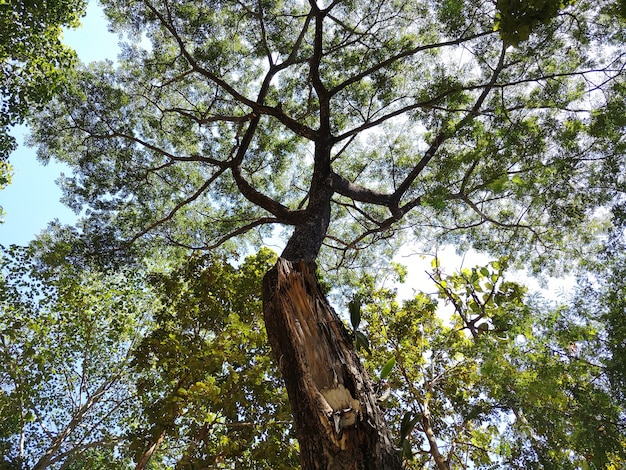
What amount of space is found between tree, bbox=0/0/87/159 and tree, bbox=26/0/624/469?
543mm

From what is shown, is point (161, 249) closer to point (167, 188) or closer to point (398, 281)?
point (167, 188)

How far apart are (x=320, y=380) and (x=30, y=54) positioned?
6.98m

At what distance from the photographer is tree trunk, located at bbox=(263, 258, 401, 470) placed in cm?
207

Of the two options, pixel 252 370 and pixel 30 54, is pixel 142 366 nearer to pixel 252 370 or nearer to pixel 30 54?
pixel 252 370

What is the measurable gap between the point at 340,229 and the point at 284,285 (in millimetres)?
6563

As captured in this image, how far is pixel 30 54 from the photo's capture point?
6.38 meters

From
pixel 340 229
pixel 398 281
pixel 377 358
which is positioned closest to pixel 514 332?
pixel 377 358

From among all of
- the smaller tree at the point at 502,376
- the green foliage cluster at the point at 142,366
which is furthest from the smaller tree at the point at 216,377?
the smaller tree at the point at 502,376

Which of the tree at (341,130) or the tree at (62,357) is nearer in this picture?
the tree at (341,130)

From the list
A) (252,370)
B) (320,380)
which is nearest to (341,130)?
(252,370)

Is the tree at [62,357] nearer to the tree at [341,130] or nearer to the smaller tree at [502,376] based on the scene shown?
the tree at [341,130]

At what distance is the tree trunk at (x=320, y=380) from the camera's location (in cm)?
207

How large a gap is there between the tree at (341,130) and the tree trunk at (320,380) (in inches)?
1.1

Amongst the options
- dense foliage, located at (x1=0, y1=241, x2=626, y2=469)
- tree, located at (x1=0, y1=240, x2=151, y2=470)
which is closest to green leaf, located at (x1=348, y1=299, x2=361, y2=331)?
dense foliage, located at (x1=0, y1=241, x2=626, y2=469)
